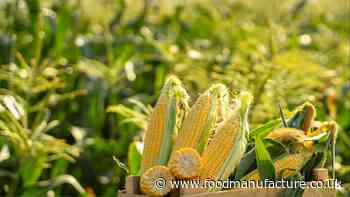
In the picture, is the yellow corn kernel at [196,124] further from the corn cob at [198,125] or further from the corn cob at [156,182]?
the corn cob at [156,182]

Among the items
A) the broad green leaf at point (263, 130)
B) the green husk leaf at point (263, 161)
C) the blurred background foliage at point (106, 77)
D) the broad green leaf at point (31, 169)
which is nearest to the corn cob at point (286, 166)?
the green husk leaf at point (263, 161)

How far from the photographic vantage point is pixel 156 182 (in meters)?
2.16

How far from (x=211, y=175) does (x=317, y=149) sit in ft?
1.18

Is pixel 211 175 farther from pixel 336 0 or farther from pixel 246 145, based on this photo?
pixel 336 0

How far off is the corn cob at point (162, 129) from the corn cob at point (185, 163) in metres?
0.07

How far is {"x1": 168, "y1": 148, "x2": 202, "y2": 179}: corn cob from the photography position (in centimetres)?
218

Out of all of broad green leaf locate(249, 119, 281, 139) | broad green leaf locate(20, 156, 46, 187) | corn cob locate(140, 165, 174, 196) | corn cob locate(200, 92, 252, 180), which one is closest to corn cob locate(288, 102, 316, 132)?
broad green leaf locate(249, 119, 281, 139)

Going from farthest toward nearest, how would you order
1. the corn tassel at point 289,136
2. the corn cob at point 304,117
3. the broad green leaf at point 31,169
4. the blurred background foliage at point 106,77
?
1. the blurred background foliage at point 106,77
2. the broad green leaf at point 31,169
3. the corn cob at point 304,117
4. the corn tassel at point 289,136

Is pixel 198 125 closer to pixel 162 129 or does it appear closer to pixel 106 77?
pixel 162 129

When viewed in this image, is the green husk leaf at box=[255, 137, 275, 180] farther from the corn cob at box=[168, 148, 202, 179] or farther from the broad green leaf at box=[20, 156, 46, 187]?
the broad green leaf at box=[20, 156, 46, 187]

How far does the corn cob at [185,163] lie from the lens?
85.9 inches

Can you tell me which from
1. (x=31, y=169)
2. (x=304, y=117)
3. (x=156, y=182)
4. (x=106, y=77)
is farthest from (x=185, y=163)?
→ (x=106, y=77)

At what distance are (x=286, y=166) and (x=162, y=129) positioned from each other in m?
0.34

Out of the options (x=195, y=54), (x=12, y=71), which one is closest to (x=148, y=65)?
(x=195, y=54)
